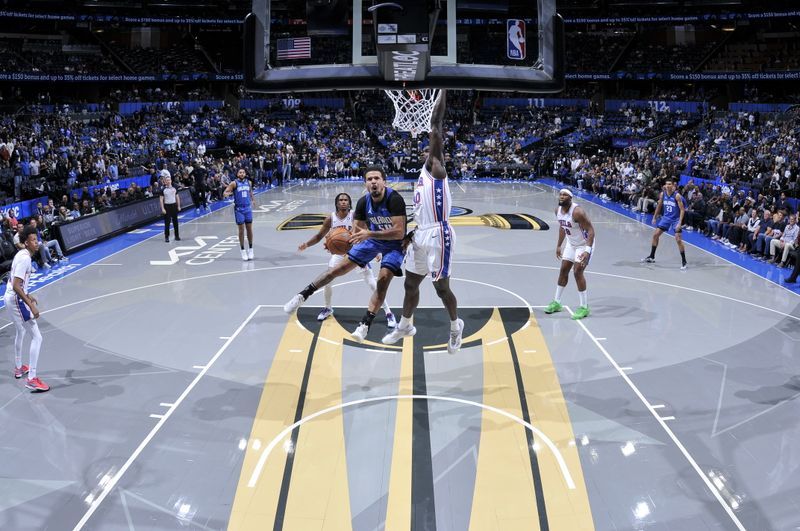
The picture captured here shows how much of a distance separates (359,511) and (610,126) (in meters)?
38.3

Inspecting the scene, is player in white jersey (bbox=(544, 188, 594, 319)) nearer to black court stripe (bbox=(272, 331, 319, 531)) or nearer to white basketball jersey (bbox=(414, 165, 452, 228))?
white basketball jersey (bbox=(414, 165, 452, 228))

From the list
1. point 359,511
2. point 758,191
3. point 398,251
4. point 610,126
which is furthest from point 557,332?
point 610,126

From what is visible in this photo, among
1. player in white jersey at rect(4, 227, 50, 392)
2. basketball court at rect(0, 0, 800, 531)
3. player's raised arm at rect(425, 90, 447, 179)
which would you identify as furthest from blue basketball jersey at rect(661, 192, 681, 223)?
player in white jersey at rect(4, 227, 50, 392)

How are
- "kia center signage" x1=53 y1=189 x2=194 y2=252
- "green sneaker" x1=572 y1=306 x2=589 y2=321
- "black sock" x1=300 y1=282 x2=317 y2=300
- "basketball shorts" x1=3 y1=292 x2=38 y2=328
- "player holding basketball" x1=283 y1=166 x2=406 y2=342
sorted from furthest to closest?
"kia center signage" x1=53 y1=189 x2=194 y2=252, "green sneaker" x1=572 y1=306 x2=589 y2=321, "basketball shorts" x1=3 y1=292 x2=38 y2=328, "black sock" x1=300 y1=282 x2=317 y2=300, "player holding basketball" x1=283 y1=166 x2=406 y2=342

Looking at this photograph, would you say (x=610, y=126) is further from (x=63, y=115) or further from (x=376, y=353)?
(x=376, y=353)

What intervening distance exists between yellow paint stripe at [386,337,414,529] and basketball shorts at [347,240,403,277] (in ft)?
4.50

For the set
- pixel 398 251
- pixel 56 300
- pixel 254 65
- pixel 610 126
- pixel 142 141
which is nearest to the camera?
pixel 254 65

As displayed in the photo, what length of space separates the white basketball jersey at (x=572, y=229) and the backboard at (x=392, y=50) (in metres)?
3.67

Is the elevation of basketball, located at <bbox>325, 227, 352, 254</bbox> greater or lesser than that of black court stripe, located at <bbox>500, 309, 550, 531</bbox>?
greater

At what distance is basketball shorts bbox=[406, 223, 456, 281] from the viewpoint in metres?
6.92

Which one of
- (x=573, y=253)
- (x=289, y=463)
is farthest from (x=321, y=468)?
(x=573, y=253)

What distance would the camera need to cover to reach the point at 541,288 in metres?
12.4

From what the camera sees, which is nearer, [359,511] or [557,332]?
[359,511]

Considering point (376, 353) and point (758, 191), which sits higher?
point (758, 191)
